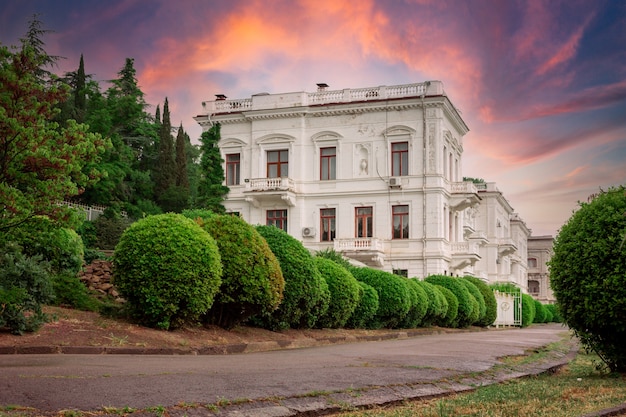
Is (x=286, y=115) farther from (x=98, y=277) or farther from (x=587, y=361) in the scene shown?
(x=587, y=361)

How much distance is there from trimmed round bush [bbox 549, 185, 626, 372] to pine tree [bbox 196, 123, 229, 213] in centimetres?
3996

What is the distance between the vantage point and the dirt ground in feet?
40.5

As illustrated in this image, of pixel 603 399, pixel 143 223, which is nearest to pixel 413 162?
pixel 143 223

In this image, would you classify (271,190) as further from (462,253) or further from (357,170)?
(462,253)

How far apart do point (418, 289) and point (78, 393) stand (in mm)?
21653

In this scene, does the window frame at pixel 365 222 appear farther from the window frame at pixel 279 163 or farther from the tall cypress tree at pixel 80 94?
the tall cypress tree at pixel 80 94

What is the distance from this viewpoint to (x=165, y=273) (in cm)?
1462

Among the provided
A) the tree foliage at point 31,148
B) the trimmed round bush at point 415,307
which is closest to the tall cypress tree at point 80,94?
the trimmed round bush at point 415,307

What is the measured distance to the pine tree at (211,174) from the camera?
51.0m

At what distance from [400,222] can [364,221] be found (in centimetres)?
234

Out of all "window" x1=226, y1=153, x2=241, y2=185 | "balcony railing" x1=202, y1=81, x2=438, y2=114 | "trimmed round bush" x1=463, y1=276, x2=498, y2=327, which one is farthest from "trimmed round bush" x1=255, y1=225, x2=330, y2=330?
"window" x1=226, y1=153, x2=241, y2=185

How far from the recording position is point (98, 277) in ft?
64.7

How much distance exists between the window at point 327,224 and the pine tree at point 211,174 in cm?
665

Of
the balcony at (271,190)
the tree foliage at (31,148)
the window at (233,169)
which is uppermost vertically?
the window at (233,169)
